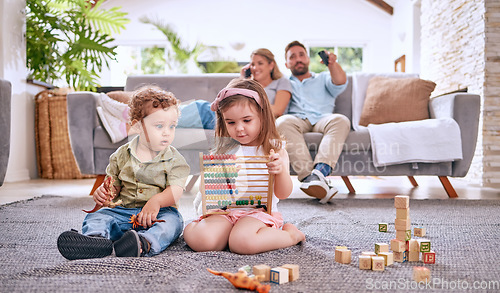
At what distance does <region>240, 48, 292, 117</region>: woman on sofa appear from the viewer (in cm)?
270

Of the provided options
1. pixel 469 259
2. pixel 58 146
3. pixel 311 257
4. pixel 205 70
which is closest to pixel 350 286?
pixel 311 257

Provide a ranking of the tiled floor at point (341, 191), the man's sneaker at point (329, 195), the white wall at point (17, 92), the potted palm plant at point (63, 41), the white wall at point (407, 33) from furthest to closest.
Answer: the white wall at point (407, 33), the potted palm plant at point (63, 41), the white wall at point (17, 92), the tiled floor at point (341, 191), the man's sneaker at point (329, 195)

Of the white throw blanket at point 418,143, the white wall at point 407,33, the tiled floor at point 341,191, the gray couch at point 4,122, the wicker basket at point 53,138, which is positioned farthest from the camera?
the white wall at point 407,33

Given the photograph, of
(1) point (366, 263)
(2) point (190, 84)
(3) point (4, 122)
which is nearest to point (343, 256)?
(1) point (366, 263)

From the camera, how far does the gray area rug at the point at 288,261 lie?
915 mm


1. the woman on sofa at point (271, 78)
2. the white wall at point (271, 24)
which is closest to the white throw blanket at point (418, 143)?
the woman on sofa at point (271, 78)

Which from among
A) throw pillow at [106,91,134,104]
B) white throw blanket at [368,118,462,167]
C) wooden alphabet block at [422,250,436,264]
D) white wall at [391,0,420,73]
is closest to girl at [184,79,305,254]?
wooden alphabet block at [422,250,436,264]

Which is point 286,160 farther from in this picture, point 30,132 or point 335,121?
point 30,132

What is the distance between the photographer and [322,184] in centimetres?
221

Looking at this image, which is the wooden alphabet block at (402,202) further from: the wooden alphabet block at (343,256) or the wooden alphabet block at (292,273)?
the wooden alphabet block at (292,273)

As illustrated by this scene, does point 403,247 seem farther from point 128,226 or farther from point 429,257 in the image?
point 128,226

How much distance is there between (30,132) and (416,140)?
10.9 feet

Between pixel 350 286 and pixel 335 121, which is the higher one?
pixel 335 121

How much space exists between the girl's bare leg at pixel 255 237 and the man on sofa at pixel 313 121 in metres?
0.98
